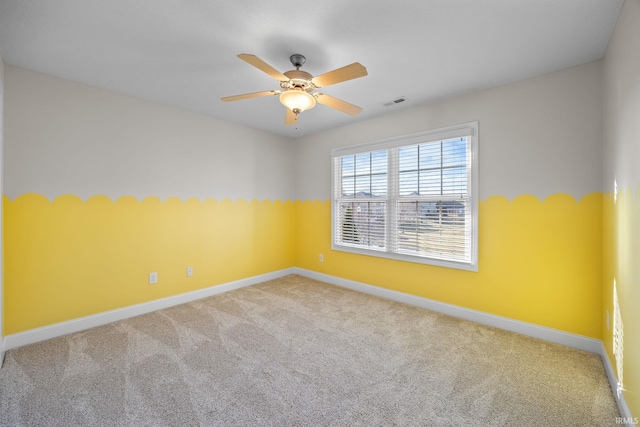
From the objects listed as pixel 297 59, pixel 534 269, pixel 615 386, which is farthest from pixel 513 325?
pixel 297 59

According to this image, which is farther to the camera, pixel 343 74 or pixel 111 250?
pixel 111 250

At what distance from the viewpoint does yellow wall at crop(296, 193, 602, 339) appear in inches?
91.7

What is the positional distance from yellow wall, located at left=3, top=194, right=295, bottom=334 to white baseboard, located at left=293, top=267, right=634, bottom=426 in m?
1.95

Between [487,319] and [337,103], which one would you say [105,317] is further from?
[487,319]

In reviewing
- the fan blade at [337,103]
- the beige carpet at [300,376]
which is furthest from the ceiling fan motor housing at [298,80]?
the beige carpet at [300,376]

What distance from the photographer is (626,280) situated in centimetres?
167

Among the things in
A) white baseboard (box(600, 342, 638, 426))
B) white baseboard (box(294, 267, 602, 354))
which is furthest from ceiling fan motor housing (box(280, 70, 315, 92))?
white baseboard (box(600, 342, 638, 426))

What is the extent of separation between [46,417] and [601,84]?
4.57m

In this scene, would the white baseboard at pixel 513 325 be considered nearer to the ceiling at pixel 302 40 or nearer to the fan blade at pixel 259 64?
the ceiling at pixel 302 40

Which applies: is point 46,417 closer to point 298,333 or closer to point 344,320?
point 298,333

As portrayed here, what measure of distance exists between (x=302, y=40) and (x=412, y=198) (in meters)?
2.20

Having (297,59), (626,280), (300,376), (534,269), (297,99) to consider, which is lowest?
(300,376)

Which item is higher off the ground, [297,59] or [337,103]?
[297,59]

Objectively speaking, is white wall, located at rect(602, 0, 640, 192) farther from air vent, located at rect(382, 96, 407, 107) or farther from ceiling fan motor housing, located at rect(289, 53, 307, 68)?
ceiling fan motor housing, located at rect(289, 53, 307, 68)
